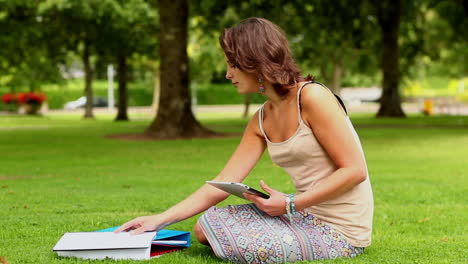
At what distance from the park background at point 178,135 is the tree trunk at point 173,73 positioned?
33 mm

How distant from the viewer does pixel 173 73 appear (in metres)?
20.8

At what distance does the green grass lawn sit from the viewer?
5430mm

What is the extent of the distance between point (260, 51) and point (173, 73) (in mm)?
16770

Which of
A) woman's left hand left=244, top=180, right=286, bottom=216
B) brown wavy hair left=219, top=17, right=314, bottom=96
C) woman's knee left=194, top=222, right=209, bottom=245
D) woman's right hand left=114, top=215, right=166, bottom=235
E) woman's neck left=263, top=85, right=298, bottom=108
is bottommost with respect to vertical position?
woman's knee left=194, top=222, right=209, bottom=245

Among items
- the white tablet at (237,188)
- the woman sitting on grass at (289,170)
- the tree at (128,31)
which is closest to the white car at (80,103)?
the tree at (128,31)

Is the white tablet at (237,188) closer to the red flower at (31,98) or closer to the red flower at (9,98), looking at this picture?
the red flower at (31,98)

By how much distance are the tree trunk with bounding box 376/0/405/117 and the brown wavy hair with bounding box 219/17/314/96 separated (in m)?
33.4

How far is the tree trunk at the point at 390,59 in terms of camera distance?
36.8 metres

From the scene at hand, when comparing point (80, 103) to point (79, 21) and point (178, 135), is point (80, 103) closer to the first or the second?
point (79, 21)

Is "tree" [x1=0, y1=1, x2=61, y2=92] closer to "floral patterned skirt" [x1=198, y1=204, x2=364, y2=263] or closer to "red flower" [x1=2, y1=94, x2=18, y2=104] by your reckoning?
"red flower" [x1=2, y1=94, x2=18, y2=104]

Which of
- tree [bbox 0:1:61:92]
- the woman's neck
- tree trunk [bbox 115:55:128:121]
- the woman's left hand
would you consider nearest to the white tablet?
the woman's left hand

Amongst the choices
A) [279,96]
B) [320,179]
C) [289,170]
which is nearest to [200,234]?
[289,170]

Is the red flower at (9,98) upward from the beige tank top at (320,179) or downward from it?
downward

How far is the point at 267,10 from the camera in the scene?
3170cm
